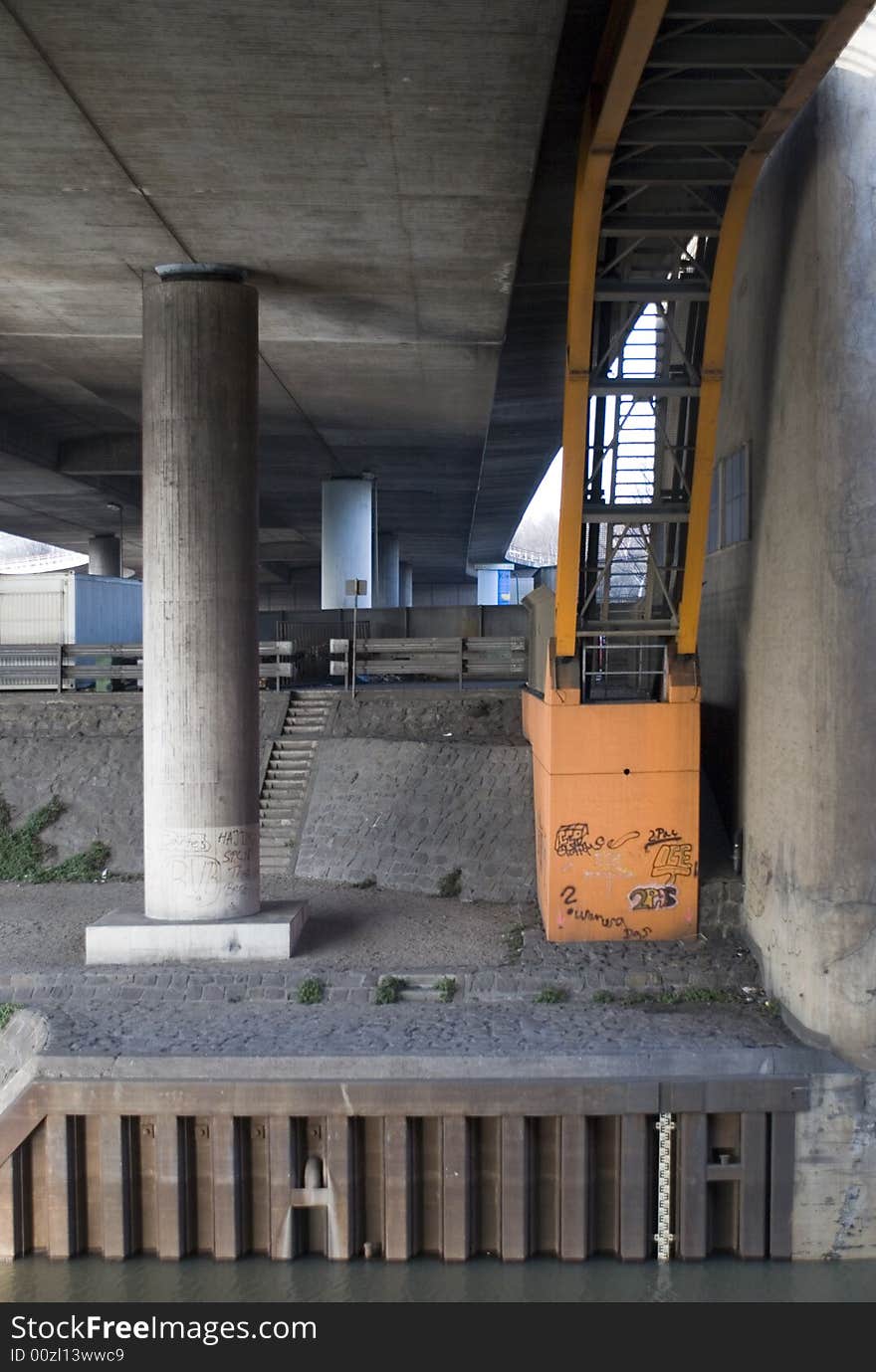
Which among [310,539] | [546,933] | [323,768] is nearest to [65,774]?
[323,768]

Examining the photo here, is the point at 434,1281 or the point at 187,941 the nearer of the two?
the point at 434,1281

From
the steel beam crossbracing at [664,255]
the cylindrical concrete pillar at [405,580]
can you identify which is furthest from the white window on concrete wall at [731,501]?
the cylindrical concrete pillar at [405,580]

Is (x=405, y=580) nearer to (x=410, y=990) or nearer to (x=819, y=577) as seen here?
(x=410, y=990)

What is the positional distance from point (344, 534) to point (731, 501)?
19.5 meters

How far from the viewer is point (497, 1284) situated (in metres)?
12.6

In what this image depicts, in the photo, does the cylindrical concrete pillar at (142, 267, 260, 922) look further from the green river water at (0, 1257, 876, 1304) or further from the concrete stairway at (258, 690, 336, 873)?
the green river water at (0, 1257, 876, 1304)

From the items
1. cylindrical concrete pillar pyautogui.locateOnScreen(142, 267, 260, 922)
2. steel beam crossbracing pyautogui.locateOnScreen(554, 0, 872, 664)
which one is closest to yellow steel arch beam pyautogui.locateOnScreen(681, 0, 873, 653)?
steel beam crossbracing pyautogui.locateOnScreen(554, 0, 872, 664)

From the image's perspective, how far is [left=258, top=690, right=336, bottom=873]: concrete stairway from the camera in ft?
72.1

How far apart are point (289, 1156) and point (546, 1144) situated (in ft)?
9.34

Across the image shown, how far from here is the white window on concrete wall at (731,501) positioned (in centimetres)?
1816

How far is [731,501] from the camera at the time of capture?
1923cm

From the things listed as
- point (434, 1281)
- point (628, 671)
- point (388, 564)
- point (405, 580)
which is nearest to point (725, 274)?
point (628, 671)

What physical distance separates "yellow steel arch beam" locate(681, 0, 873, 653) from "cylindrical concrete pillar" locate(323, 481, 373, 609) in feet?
65.0

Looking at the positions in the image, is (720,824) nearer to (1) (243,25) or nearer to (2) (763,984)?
(2) (763,984)
